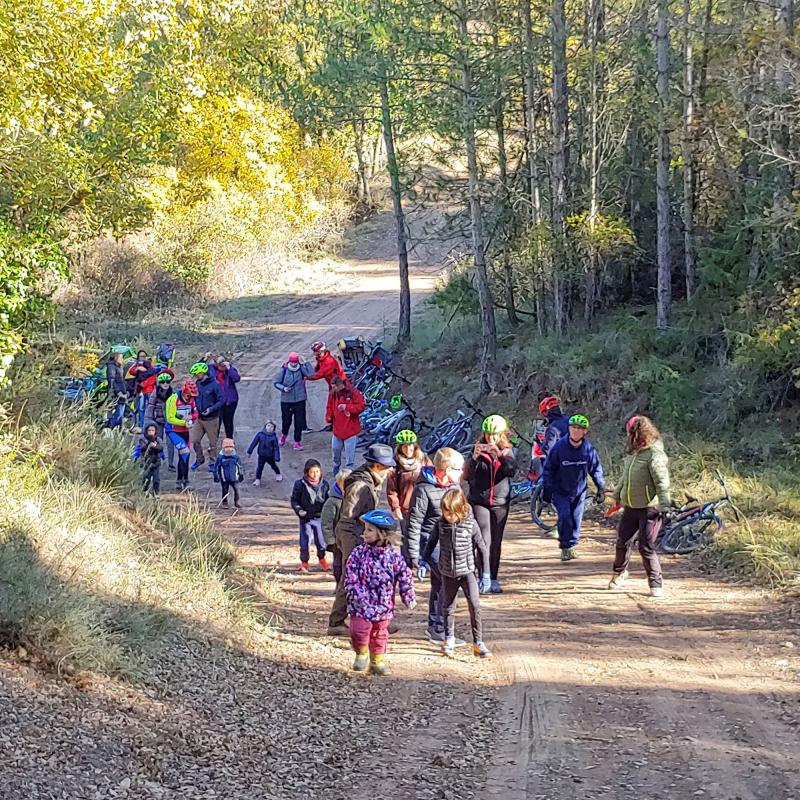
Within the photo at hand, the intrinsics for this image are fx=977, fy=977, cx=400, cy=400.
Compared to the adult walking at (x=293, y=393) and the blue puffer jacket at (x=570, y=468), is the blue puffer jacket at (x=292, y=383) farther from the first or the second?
Answer: the blue puffer jacket at (x=570, y=468)

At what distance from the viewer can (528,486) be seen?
14680mm

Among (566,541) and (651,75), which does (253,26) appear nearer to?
(651,75)

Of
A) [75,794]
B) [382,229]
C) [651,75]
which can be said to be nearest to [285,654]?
[75,794]

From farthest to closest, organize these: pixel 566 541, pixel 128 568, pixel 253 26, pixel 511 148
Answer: pixel 253 26 → pixel 511 148 → pixel 566 541 → pixel 128 568

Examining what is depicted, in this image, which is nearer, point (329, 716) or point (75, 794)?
point (75, 794)

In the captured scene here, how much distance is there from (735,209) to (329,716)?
1130 cm

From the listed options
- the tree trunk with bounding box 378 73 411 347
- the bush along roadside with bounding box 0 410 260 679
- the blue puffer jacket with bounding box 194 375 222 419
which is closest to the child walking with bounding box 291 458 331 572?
the bush along roadside with bounding box 0 410 260 679

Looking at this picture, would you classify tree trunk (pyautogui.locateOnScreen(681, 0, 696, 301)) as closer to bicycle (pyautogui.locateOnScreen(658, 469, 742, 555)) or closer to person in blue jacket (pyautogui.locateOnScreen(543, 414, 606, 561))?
bicycle (pyautogui.locateOnScreen(658, 469, 742, 555))

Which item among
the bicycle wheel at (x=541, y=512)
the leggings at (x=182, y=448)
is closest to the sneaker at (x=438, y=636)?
the bicycle wheel at (x=541, y=512)

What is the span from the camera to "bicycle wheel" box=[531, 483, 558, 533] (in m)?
13.3

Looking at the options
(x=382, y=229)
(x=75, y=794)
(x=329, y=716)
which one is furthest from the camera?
(x=382, y=229)

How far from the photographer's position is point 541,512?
44.4 feet

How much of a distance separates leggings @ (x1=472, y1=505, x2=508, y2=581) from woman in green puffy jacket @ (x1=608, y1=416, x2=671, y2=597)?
1223mm

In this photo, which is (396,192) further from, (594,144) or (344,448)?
(344,448)
